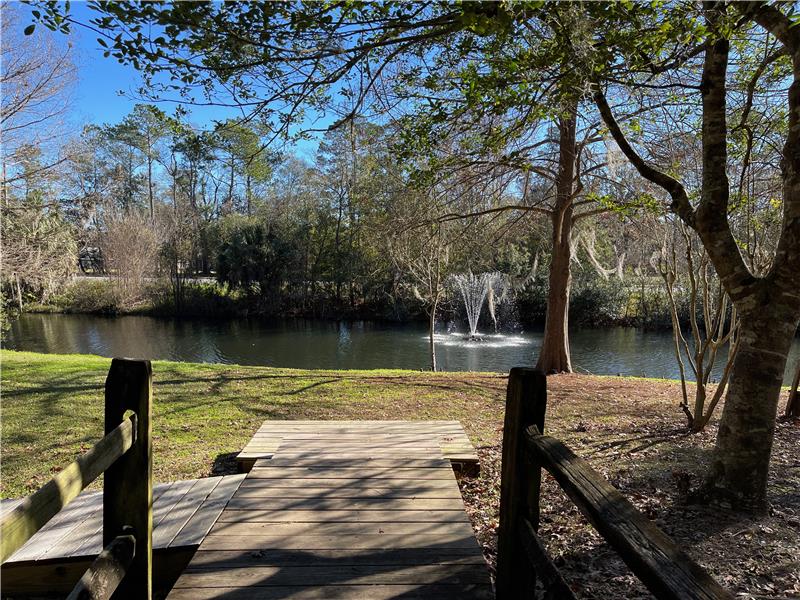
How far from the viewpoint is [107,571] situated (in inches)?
66.0

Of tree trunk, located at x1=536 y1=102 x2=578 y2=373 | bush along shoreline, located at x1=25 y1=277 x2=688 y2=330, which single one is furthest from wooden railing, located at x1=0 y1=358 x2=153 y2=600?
bush along shoreline, located at x1=25 y1=277 x2=688 y2=330

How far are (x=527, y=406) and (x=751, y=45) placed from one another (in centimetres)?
508

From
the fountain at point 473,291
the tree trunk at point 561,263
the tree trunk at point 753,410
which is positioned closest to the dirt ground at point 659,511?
the tree trunk at point 753,410

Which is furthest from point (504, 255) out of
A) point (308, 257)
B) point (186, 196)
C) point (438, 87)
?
point (186, 196)

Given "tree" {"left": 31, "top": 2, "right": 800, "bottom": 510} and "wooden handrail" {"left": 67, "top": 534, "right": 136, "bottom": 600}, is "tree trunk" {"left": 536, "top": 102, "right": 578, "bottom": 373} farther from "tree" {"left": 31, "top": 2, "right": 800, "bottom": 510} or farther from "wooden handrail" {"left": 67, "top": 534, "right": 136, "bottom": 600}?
"wooden handrail" {"left": 67, "top": 534, "right": 136, "bottom": 600}

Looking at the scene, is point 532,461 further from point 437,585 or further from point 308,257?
point 308,257

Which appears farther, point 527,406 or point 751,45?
point 751,45

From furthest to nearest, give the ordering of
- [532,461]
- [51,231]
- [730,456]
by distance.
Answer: [51,231] → [730,456] → [532,461]

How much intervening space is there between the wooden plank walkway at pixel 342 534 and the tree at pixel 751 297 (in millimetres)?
2002

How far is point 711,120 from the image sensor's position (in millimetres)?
3670

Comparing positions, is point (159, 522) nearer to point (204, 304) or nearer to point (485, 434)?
point (485, 434)

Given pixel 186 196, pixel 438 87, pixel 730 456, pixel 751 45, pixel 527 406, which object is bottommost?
pixel 730 456

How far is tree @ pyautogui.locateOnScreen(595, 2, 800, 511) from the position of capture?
3.27 m

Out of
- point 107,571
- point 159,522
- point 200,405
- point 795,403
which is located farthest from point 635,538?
point 200,405
